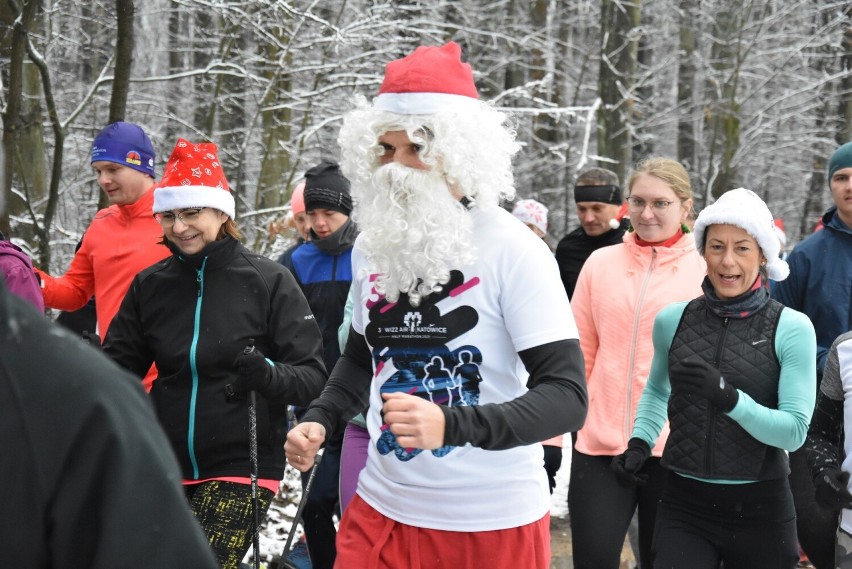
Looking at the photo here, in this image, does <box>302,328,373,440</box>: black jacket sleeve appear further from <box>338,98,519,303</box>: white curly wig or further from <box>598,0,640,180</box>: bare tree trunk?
<box>598,0,640,180</box>: bare tree trunk

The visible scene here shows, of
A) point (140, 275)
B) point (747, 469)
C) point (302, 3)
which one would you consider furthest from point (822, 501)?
point (302, 3)

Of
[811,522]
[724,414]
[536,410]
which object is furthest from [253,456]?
[811,522]

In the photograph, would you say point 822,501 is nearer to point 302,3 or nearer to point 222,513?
point 222,513

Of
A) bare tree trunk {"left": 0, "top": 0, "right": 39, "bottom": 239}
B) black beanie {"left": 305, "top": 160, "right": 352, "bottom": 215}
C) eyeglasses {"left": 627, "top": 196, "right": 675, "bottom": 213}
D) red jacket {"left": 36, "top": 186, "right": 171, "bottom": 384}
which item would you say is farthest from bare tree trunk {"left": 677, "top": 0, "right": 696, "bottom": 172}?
red jacket {"left": 36, "top": 186, "right": 171, "bottom": 384}

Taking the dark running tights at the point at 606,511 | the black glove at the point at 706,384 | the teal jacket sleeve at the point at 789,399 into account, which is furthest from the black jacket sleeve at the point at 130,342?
the teal jacket sleeve at the point at 789,399

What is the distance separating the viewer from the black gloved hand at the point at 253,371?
3.71 m

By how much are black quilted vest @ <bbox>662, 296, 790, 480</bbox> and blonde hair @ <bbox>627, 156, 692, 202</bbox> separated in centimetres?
103

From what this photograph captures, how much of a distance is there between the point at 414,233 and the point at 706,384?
1.32m

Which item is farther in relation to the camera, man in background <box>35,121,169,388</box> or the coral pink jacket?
man in background <box>35,121,169,388</box>

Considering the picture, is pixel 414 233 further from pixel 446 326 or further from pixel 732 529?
pixel 732 529

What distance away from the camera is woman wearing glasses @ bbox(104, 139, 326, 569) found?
3863 millimetres

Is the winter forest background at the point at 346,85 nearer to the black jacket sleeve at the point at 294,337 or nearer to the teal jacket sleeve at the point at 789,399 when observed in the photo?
the black jacket sleeve at the point at 294,337

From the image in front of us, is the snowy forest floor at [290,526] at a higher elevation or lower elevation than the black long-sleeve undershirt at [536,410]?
lower

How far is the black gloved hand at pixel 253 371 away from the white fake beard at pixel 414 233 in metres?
0.83
